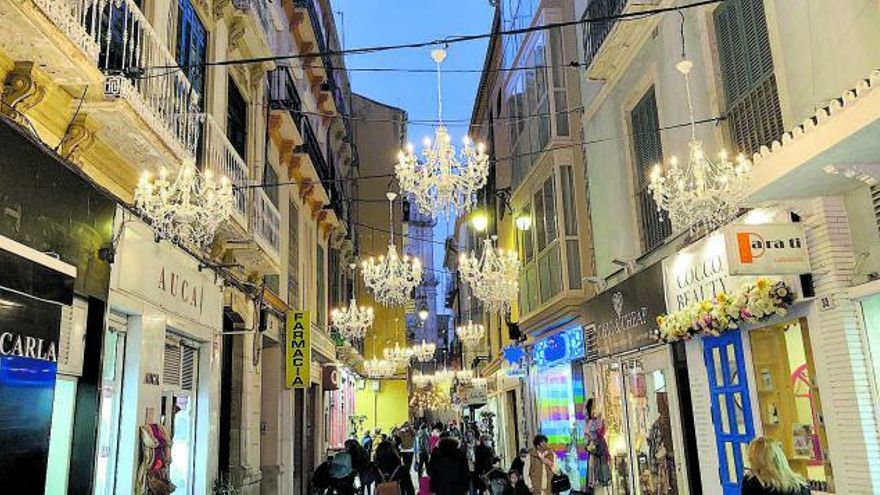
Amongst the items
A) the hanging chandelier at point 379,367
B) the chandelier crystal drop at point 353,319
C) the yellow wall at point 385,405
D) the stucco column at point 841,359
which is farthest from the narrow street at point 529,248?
the yellow wall at point 385,405

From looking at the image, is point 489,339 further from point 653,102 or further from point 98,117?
point 98,117

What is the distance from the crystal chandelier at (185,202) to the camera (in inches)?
279

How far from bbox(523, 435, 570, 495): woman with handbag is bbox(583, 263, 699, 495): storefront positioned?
201 cm

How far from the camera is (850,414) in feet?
22.1

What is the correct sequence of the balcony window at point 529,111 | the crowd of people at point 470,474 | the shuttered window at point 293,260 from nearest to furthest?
the crowd of people at point 470,474 → the balcony window at point 529,111 → the shuttered window at point 293,260

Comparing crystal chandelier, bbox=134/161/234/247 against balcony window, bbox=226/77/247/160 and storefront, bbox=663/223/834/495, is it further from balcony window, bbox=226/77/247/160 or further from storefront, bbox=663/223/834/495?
storefront, bbox=663/223/834/495

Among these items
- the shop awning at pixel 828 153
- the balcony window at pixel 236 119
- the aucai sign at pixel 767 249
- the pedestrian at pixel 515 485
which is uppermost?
the balcony window at pixel 236 119

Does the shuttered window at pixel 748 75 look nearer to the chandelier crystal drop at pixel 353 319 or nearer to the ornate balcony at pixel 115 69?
the ornate balcony at pixel 115 69

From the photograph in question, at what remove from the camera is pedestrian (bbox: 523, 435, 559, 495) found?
10414 mm

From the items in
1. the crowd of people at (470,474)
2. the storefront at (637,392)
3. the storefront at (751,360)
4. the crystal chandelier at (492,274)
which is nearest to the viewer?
the crowd of people at (470,474)

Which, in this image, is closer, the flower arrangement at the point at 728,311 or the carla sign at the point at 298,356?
the flower arrangement at the point at 728,311

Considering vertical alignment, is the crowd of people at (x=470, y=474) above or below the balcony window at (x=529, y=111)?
below

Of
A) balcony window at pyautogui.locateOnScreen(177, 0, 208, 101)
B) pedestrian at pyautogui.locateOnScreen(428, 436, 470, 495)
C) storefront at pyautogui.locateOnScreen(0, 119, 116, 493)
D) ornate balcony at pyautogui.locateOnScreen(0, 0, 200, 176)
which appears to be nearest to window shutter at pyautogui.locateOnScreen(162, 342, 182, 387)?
storefront at pyautogui.locateOnScreen(0, 119, 116, 493)

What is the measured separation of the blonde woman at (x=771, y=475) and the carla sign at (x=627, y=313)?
5476mm
